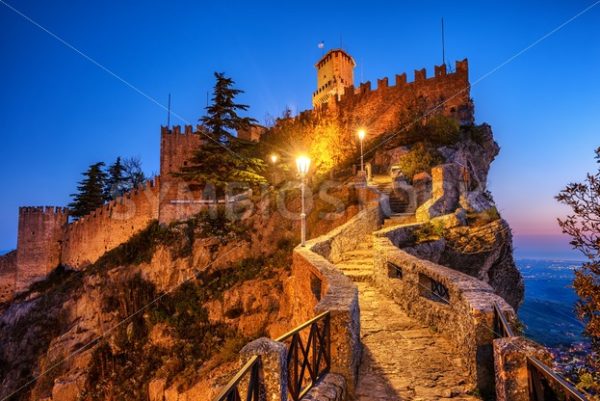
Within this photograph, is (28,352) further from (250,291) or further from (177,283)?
(250,291)

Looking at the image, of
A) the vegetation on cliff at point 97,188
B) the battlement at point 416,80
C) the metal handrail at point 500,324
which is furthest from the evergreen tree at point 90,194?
the metal handrail at point 500,324

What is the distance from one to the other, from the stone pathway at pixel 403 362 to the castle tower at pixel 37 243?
2880 cm

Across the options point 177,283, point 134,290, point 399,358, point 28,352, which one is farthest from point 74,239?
point 399,358

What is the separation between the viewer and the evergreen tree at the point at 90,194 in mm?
31203

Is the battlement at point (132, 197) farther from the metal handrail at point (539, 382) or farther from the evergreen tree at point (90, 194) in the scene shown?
the metal handrail at point (539, 382)

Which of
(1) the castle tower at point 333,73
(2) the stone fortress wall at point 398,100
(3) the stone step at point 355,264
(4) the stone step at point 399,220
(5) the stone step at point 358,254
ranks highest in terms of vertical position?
(1) the castle tower at point 333,73

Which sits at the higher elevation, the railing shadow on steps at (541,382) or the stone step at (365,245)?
the stone step at (365,245)

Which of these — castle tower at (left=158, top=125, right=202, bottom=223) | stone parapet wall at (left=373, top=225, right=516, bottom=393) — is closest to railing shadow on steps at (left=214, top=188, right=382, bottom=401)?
stone parapet wall at (left=373, top=225, right=516, bottom=393)

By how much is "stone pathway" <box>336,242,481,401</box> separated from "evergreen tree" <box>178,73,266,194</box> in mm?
14227

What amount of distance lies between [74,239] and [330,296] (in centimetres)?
2814

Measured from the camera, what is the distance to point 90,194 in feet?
106

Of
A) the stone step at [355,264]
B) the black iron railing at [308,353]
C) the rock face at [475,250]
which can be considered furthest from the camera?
the rock face at [475,250]

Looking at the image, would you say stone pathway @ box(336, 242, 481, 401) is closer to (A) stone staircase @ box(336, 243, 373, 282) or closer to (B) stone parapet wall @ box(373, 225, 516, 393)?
(B) stone parapet wall @ box(373, 225, 516, 393)

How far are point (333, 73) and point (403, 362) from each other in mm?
52651
